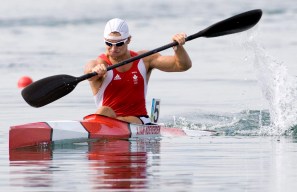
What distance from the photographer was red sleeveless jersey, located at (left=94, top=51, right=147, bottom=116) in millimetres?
17953

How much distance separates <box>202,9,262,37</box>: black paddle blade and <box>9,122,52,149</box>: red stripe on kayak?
2.89 metres

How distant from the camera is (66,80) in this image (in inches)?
695

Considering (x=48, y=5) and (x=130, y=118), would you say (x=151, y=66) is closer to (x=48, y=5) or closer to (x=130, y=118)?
(x=130, y=118)

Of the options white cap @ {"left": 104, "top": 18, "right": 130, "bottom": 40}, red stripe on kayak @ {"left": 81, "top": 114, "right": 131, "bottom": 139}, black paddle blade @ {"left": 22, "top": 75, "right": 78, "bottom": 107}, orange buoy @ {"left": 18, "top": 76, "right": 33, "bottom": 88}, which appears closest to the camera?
red stripe on kayak @ {"left": 81, "top": 114, "right": 131, "bottom": 139}

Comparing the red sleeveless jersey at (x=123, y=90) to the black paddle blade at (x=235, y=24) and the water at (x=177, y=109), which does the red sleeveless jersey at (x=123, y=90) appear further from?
the black paddle blade at (x=235, y=24)

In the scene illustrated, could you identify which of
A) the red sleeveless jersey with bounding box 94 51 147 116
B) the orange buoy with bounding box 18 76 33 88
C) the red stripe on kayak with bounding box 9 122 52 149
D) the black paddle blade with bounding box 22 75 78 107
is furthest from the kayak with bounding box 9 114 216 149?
the orange buoy with bounding box 18 76 33 88

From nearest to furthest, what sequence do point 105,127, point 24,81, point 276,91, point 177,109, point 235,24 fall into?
point 105,127 → point 235,24 → point 276,91 → point 177,109 → point 24,81

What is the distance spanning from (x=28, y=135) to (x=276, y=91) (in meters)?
5.38

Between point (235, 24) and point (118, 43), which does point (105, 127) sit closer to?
point (118, 43)

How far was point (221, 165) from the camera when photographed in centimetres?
1393

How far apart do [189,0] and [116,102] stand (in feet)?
114

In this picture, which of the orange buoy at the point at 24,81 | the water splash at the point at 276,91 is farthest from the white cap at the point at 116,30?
the orange buoy at the point at 24,81

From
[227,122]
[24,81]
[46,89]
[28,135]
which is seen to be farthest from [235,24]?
[24,81]

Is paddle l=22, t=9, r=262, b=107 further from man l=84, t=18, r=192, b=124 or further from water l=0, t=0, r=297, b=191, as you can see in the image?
water l=0, t=0, r=297, b=191
